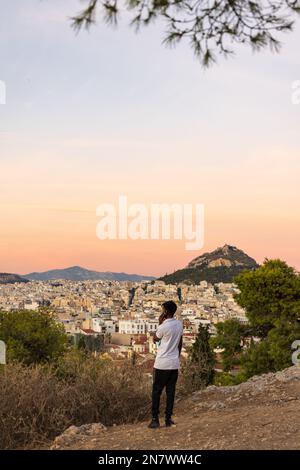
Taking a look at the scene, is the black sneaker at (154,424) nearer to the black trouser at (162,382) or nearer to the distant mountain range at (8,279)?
the black trouser at (162,382)

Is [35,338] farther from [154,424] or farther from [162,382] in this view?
[162,382]

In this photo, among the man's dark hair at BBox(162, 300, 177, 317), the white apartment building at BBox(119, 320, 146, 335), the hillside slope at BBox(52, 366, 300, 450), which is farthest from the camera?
the white apartment building at BBox(119, 320, 146, 335)

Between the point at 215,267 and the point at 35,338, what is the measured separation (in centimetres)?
5741

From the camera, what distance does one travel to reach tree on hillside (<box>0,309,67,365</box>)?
22.0 m

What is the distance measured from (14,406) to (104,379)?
5.25ft

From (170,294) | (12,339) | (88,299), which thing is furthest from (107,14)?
(88,299)

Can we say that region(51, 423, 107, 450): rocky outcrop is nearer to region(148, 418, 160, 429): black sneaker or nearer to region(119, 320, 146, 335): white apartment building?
region(148, 418, 160, 429): black sneaker

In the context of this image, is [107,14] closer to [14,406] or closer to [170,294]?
[14,406]

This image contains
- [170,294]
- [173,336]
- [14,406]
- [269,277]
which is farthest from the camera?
[170,294]

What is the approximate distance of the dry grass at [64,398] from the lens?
830cm

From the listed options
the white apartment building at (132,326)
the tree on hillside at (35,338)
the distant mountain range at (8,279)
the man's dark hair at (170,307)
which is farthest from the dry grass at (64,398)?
the distant mountain range at (8,279)

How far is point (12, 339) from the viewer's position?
22375mm

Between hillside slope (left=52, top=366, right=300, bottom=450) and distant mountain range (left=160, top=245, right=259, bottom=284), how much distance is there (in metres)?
58.8

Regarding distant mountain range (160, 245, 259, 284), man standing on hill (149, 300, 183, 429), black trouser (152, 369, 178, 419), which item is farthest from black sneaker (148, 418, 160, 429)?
distant mountain range (160, 245, 259, 284)
